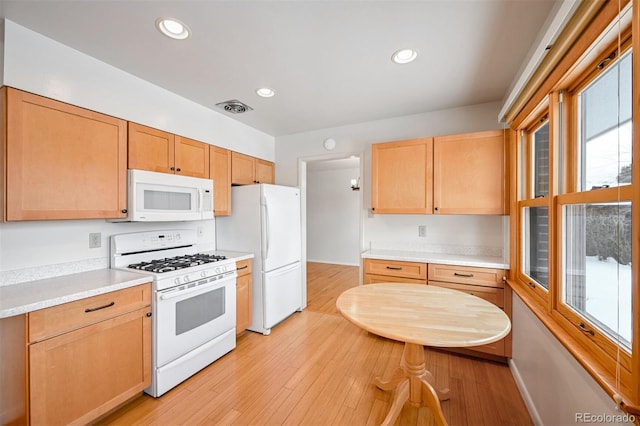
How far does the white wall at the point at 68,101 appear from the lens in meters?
1.61

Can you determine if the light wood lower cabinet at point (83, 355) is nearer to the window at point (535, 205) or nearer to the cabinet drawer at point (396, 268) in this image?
the cabinet drawer at point (396, 268)

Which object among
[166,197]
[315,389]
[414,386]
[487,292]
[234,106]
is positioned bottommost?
[315,389]

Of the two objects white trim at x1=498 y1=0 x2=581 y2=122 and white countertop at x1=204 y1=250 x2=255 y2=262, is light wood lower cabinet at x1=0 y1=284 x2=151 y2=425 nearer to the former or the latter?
white countertop at x1=204 y1=250 x2=255 y2=262

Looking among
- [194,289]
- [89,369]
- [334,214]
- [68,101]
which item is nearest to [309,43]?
[68,101]

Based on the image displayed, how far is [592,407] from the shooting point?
104 centimetres

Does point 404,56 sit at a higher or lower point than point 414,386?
higher

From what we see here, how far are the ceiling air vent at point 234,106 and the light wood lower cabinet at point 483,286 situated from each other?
2579 millimetres

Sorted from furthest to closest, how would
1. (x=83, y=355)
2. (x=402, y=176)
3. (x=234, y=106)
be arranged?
1. (x=402, y=176)
2. (x=234, y=106)
3. (x=83, y=355)

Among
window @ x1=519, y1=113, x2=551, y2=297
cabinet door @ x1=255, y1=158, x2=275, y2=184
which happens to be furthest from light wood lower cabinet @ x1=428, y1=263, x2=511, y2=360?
cabinet door @ x1=255, y1=158, x2=275, y2=184

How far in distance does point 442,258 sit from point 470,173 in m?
0.89

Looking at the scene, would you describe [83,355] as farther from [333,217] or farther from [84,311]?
[333,217]

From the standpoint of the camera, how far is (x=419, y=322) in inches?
56.6

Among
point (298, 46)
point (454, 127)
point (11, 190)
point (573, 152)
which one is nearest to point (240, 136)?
point (298, 46)

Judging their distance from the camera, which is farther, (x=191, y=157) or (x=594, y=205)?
(x=191, y=157)
